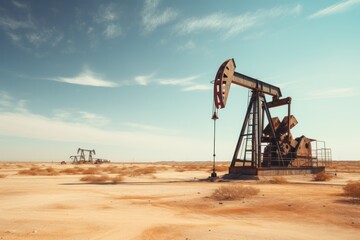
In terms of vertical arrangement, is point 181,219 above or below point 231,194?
below

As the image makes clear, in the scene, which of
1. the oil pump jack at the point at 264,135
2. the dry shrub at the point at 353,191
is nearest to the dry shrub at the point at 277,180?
the oil pump jack at the point at 264,135

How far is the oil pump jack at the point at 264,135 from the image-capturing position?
17438mm

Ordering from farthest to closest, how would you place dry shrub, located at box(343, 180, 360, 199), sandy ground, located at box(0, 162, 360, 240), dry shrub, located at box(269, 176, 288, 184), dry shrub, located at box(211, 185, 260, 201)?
dry shrub, located at box(269, 176, 288, 184) < dry shrub, located at box(211, 185, 260, 201) < dry shrub, located at box(343, 180, 360, 199) < sandy ground, located at box(0, 162, 360, 240)

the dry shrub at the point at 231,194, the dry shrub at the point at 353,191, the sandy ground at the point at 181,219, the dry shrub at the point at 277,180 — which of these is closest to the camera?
the sandy ground at the point at 181,219

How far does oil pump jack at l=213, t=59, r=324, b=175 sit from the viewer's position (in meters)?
17.4

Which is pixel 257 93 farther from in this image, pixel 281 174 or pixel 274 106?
pixel 281 174

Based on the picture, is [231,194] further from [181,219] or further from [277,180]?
[277,180]

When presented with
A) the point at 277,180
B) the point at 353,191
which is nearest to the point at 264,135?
the point at 277,180

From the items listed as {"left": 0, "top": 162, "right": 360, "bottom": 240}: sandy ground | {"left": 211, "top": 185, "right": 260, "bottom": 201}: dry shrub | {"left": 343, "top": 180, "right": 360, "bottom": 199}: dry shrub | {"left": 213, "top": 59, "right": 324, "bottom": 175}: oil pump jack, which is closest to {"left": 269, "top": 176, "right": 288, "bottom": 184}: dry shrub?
{"left": 213, "top": 59, "right": 324, "bottom": 175}: oil pump jack

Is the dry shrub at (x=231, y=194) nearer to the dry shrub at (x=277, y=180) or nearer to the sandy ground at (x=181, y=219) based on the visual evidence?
the sandy ground at (x=181, y=219)

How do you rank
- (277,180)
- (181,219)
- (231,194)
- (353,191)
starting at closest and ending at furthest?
1. (181,219)
2. (353,191)
3. (231,194)
4. (277,180)

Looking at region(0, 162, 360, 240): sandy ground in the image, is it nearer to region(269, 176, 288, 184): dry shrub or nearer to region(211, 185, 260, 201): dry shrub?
region(211, 185, 260, 201): dry shrub

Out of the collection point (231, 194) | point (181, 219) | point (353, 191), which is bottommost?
point (181, 219)

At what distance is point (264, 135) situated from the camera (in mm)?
20750
